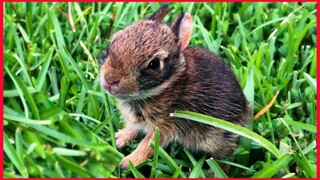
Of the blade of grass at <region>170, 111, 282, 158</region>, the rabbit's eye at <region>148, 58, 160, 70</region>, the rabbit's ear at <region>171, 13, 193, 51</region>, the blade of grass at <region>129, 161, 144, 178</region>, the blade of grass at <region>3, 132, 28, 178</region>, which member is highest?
the rabbit's ear at <region>171, 13, 193, 51</region>

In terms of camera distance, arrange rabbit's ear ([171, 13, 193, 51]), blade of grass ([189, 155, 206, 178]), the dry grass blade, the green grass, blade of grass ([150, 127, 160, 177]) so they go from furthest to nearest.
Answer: the dry grass blade
rabbit's ear ([171, 13, 193, 51])
blade of grass ([189, 155, 206, 178])
blade of grass ([150, 127, 160, 177])
the green grass

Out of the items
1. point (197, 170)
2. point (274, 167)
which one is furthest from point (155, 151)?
point (274, 167)

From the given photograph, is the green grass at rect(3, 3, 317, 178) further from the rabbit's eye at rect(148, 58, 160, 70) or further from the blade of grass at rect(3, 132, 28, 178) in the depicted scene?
the rabbit's eye at rect(148, 58, 160, 70)

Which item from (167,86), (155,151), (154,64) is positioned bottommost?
(155,151)

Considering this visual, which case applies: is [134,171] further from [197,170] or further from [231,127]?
[231,127]

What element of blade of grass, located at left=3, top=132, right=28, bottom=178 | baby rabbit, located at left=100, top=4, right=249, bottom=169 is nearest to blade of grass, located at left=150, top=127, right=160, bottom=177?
baby rabbit, located at left=100, top=4, right=249, bottom=169

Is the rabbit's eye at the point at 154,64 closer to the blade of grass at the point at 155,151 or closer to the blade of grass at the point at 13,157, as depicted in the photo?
the blade of grass at the point at 155,151

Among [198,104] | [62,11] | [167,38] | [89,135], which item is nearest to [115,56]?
[167,38]

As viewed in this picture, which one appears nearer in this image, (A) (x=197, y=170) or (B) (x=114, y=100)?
(A) (x=197, y=170)
